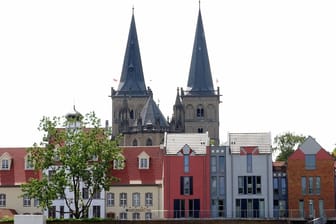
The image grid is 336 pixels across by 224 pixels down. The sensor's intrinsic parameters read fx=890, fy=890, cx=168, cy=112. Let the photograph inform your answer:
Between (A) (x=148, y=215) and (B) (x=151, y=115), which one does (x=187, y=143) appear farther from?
(B) (x=151, y=115)

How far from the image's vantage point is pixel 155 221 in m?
75.9

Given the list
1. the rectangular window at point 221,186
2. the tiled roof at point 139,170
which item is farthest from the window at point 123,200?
the rectangular window at point 221,186

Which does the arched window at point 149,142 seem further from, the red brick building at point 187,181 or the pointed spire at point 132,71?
the red brick building at point 187,181

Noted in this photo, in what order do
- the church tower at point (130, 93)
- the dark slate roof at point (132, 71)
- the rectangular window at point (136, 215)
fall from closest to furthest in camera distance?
the rectangular window at point (136, 215), the church tower at point (130, 93), the dark slate roof at point (132, 71)

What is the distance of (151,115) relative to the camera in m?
142

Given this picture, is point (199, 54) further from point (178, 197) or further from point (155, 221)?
point (155, 221)

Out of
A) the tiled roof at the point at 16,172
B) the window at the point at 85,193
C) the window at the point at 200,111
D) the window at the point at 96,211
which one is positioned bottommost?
the window at the point at 96,211

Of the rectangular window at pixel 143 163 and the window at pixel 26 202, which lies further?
the rectangular window at pixel 143 163

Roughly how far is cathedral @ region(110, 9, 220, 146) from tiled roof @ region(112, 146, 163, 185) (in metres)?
55.4

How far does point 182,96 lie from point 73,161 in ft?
260

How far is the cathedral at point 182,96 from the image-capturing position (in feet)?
504

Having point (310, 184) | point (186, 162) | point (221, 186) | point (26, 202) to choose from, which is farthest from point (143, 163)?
point (310, 184)

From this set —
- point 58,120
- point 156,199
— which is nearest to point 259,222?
point 156,199

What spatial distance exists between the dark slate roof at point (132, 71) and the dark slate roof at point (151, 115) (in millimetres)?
13477
